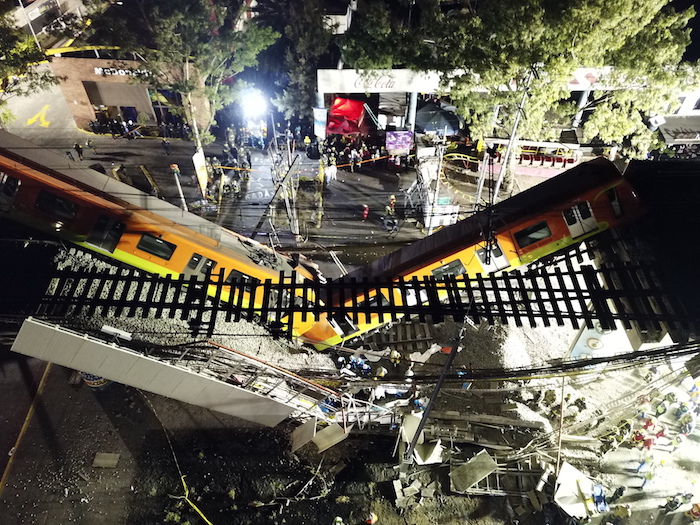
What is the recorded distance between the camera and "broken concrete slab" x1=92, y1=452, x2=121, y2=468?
401 inches

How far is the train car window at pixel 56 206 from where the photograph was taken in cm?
1151

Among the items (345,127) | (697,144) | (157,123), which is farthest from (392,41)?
(697,144)

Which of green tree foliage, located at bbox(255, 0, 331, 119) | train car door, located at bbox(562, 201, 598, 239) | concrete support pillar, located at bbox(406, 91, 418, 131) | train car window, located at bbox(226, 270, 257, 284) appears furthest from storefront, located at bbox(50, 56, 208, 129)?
train car door, located at bbox(562, 201, 598, 239)

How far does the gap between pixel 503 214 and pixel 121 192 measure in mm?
10476

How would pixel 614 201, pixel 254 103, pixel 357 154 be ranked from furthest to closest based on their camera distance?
pixel 254 103 < pixel 357 154 < pixel 614 201

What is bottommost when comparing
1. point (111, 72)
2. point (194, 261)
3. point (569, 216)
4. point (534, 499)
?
point (534, 499)

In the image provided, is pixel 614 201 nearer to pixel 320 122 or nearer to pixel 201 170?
pixel 320 122

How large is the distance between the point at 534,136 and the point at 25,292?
1606cm

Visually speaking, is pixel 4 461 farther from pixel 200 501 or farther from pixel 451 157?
pixel 451 157

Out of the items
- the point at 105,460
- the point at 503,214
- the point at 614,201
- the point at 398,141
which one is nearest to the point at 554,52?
the point at 614,201

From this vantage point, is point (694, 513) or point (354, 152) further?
point (354, 152)

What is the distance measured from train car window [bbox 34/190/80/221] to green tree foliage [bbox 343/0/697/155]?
40.2 ft

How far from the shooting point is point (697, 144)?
19719 millimetres

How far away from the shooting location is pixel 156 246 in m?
11.9
